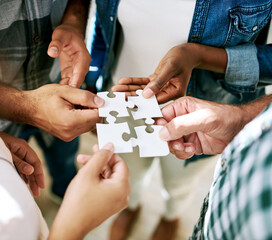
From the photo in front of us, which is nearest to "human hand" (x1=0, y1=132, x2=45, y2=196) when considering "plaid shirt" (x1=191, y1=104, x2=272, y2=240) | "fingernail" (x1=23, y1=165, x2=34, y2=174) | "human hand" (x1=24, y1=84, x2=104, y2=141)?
"fingernail" (x1=23, y1=165, x2=34, y2=174)

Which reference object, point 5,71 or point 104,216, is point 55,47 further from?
point 104,216

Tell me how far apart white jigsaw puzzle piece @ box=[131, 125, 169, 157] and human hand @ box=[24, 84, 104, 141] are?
0.16 meters

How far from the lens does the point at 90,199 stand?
23.0 inches

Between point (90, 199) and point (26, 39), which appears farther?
point (26, 39)

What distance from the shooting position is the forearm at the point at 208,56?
37.8 inches

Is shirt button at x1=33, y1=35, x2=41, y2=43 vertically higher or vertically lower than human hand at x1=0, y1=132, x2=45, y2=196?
higher

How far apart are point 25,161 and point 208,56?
790 mm

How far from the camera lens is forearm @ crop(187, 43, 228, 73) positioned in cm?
96

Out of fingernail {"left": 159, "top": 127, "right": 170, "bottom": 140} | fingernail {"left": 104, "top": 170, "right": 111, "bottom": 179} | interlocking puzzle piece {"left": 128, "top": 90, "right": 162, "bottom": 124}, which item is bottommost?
fingernail {"left": 104, "top": 170, "right": 111, "bottom": 179}

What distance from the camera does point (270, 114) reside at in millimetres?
474

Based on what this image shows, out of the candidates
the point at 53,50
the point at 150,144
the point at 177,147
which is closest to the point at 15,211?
the point at 150,144

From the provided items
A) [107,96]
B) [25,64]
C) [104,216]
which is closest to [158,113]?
[107,96]

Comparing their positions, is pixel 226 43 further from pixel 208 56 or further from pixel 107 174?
pixel 107 174

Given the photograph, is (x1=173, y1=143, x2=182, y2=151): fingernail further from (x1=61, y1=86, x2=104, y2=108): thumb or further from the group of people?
(x1=61, y1=86, x2=104, y2=108): thumb
